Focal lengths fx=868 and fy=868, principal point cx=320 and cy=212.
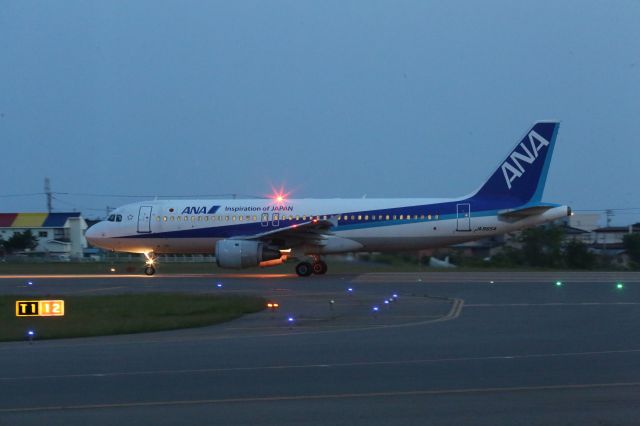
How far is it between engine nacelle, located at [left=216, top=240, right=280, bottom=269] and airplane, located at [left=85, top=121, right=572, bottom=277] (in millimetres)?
37

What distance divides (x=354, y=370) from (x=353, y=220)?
2299 centimetres

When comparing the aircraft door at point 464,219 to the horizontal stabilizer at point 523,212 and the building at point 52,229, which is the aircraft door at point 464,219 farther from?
the building at point 52,229

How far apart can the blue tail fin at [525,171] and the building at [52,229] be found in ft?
154

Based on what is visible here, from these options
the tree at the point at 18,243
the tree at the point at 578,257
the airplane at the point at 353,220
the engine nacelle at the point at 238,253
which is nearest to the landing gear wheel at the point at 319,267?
the airplane at the point at 353,220

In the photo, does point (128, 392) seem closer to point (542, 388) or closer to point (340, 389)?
point (340, 389)

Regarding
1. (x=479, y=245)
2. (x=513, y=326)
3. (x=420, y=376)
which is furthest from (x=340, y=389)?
(x=479, y=245)

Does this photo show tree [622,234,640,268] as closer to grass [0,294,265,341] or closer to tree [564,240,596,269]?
tree [564,240,596,269]

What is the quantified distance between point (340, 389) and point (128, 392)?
7.69ft

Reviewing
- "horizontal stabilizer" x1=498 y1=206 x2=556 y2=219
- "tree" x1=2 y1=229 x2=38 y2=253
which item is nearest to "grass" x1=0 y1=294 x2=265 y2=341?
"horizontal stabilizer" x1=498 y1=206 x2=556 y2=219

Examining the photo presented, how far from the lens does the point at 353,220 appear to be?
3394 cm

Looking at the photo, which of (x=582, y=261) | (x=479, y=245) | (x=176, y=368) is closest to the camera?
(x=176, y=368)

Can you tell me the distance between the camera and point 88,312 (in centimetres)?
1942

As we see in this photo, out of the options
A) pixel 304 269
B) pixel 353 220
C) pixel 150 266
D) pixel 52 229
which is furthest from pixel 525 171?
pixel 52 229

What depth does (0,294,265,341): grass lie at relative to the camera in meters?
16.4
